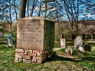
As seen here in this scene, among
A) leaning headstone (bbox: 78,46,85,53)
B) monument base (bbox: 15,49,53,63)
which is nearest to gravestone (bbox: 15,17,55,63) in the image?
monument base (bbox: 15,49,53,63)

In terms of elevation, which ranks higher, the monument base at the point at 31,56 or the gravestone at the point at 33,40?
the gravestone at the point at 33,40

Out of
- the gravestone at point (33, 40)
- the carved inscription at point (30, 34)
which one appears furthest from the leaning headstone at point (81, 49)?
the carved inscription at point (30, 34)

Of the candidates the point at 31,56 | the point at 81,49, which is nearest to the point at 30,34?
the point at 31,56

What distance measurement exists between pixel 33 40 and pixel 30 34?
26cm

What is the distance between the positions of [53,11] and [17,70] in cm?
1979

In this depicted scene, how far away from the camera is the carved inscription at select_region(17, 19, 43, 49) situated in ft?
17.9

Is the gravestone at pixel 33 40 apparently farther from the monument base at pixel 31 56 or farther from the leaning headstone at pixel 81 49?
the leaning headstone at pixel 81 49

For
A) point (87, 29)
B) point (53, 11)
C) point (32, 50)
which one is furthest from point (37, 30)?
point (87, 29)

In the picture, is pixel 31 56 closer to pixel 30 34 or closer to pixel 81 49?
pixel 30 34

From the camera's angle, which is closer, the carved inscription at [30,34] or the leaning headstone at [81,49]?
the carved inscription at [30,34]

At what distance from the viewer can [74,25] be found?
867 inches

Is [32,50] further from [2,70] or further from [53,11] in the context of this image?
[53,11]

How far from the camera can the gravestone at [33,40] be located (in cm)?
544

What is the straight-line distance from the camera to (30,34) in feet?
18.3
